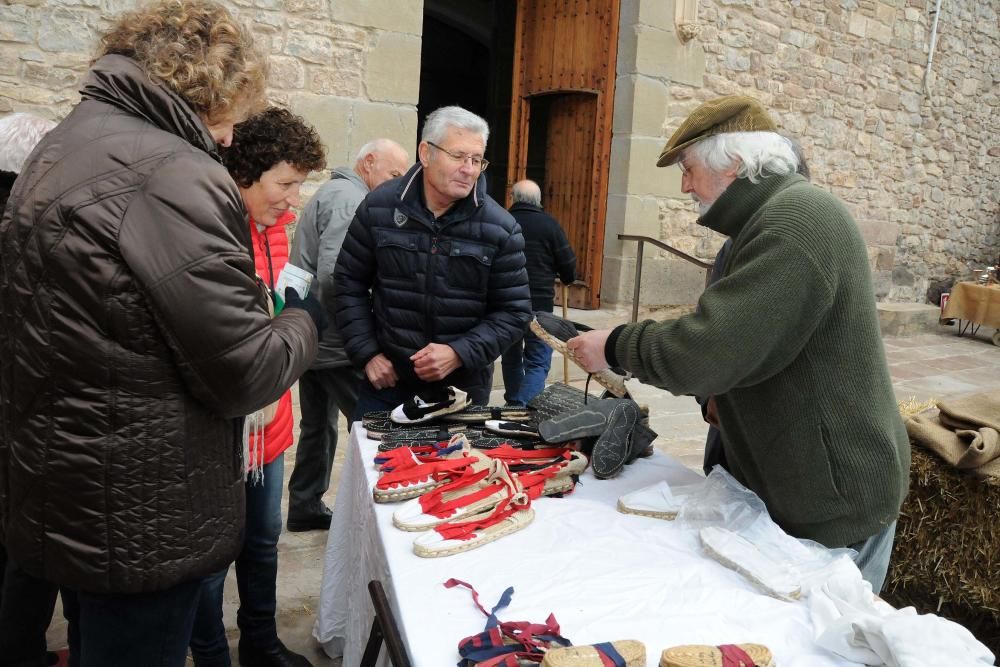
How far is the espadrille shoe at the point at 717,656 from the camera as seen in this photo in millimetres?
1182

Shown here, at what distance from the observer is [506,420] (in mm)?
2359

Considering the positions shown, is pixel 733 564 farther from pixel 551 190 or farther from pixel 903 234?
pixel 903 234

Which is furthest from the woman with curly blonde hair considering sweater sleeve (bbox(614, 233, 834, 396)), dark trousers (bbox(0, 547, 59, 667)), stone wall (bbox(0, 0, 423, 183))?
stone wall (bbox(0, 0, 423, 183))

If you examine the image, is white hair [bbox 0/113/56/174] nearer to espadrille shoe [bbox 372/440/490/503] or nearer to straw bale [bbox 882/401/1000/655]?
espadrille shoe [bbox 372/440/490/503]

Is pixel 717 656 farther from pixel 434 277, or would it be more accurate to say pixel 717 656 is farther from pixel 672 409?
pixel 672 409

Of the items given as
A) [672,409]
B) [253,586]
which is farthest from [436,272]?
[672,409]

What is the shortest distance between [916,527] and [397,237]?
2169 mm

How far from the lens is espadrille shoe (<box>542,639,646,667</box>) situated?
1.15 meters

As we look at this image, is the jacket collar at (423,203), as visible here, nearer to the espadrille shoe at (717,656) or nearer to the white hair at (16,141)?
the white hair at (16,141)

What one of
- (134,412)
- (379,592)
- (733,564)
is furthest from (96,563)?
(733,564)

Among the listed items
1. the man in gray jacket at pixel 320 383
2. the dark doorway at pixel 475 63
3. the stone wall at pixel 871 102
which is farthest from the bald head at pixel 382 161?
the dark doorway at pixel 475 63

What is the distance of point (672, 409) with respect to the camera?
6051 mm

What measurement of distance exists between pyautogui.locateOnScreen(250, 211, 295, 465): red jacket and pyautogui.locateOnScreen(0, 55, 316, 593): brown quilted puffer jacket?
0.62 meters

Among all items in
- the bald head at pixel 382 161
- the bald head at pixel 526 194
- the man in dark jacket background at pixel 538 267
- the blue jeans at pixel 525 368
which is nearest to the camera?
the bald head at pixel 382 161
